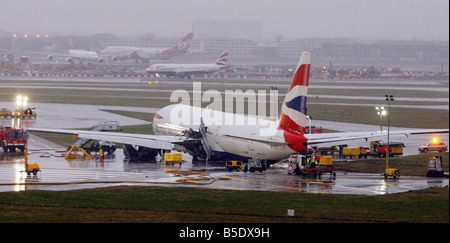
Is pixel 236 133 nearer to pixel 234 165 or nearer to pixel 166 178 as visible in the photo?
pixel 234 165

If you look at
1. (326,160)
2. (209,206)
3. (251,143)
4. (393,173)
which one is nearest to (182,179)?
(251,143)

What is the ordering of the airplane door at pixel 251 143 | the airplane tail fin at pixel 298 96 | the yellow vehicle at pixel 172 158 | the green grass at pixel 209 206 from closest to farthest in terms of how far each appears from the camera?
the green grass at pixel 209 206, the airplane tail fin at pixel 298 96, the airplane door at pixel 251 143, the yellow vehicle at pixel 172 158

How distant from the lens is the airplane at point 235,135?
54.2m

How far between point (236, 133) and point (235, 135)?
0.58 feet

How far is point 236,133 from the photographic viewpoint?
59.0 m

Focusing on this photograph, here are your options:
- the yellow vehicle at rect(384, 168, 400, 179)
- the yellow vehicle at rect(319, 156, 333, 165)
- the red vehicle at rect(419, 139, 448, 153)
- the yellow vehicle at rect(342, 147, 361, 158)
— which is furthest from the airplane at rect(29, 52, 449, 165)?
the yellow vehicle at rect(384, 168, 400, 179)

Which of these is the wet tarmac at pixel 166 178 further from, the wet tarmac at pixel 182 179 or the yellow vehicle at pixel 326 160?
the yellow vehicle at pixel 326 160

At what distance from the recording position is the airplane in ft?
178

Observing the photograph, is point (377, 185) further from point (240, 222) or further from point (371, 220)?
point (240, 222)

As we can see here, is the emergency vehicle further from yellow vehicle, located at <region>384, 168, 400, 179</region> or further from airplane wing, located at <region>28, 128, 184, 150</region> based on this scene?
airplane wing, located at <region>28, 128, 184, 150</region>

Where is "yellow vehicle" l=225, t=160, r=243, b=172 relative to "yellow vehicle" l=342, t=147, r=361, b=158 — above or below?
below

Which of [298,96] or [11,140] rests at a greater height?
[298,96]

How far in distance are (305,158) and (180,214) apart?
2010cm

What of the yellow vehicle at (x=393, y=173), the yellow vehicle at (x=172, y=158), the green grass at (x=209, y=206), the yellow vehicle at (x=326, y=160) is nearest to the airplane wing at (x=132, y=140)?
the yellow vehicle at (x=172, y=158)
